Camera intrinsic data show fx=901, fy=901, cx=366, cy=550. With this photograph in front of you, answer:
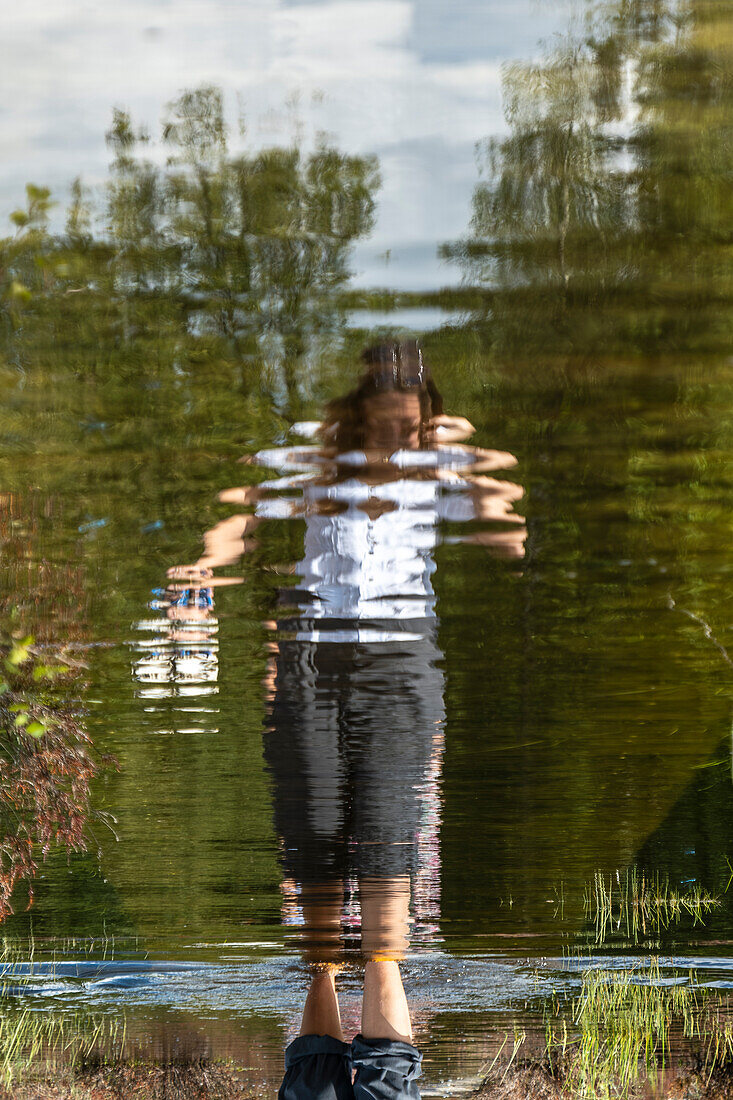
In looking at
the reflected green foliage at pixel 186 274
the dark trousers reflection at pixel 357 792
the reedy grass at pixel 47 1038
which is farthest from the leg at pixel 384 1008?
the reedy grass at pixel 47 1038

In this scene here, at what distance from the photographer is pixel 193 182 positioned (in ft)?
2.74

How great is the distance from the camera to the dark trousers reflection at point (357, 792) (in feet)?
4.25

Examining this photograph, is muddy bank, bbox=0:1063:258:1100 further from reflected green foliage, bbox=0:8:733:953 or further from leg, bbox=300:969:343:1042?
reflected green foliage, bbox=0:8:733:953

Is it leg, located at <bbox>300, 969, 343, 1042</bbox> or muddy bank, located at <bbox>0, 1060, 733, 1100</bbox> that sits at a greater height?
leg, located at <bbox>300, 969, 343, 1042</bbox>

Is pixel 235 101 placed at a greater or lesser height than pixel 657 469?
greater

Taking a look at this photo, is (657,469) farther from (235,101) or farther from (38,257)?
(38,257)

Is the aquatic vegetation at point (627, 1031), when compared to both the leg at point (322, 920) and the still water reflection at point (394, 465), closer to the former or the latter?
the leg at point (322, 920)

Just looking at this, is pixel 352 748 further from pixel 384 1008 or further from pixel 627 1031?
pixel 627 1031

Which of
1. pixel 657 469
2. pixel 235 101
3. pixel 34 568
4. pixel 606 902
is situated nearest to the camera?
pixel 235 101

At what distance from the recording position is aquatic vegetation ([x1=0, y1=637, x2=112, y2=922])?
1.32 m

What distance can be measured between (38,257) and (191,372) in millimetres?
178

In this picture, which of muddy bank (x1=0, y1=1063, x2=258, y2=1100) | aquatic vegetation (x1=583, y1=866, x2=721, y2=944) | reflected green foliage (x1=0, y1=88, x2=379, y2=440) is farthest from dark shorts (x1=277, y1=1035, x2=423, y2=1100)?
muddy bank (x1=0, y1=1063, x2=258, y2=1100)

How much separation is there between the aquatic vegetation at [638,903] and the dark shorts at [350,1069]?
2.48 feet

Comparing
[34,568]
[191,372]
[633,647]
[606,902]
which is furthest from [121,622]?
[606,902]
